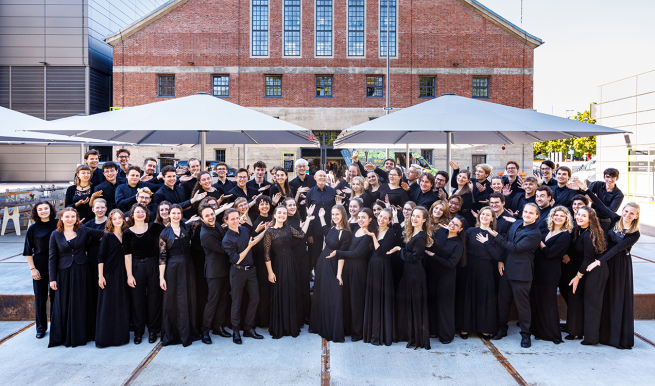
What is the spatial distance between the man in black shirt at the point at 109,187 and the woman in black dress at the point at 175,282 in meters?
1.91

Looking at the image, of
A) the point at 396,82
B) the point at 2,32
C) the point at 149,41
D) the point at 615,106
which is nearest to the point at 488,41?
the point at 396,82

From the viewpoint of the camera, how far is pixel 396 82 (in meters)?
30.4

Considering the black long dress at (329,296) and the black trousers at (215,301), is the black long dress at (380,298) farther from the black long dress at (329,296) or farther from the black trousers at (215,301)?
the black trousers at (215,301)

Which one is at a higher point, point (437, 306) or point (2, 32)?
point (2, 32)

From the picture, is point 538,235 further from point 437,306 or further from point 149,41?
point 149,41

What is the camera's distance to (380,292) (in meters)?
5.62

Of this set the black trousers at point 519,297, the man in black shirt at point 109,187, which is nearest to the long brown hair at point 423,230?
the black trousers at point 519,297

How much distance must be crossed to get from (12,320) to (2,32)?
38067 mm

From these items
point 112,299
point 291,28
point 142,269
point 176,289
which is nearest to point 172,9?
point 291,28

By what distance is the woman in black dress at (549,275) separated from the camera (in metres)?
5.46

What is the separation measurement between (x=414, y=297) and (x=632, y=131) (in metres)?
21.6

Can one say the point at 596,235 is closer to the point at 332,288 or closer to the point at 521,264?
the point at 521,264

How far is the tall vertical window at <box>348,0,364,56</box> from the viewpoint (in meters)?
30.3

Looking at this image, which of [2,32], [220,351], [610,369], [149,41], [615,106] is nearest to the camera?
[610,369]
